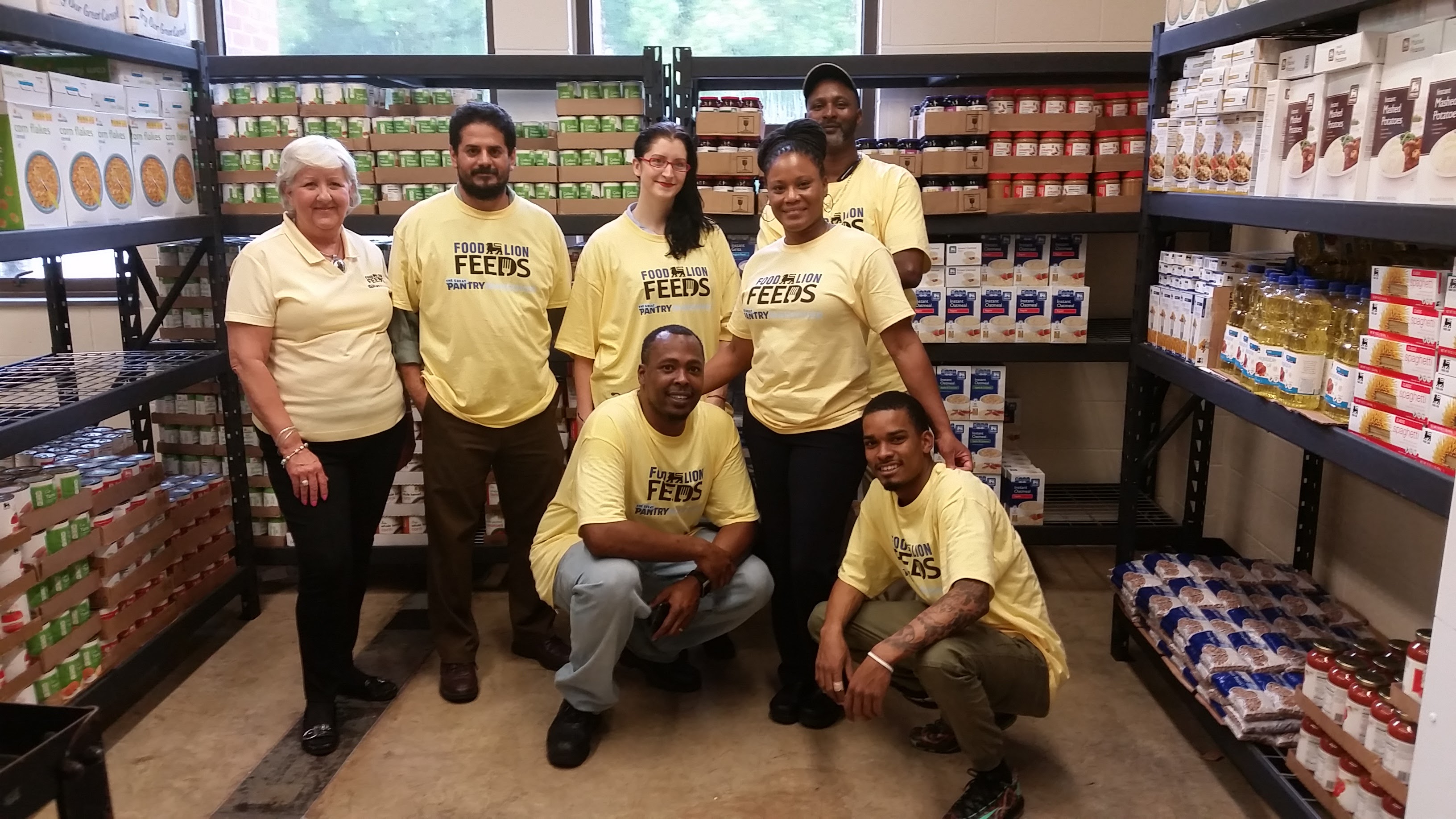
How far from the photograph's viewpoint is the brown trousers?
2975 millimetres

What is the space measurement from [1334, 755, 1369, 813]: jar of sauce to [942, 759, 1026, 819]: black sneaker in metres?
0.68

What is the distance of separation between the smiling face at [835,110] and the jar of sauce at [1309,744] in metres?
1.86

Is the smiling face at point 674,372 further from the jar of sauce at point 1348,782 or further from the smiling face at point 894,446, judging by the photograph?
the jar of sauce at point 1348,782

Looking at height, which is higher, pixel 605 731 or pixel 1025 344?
pixel 1025 344

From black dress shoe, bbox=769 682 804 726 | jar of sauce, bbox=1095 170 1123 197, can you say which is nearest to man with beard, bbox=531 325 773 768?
black dress shoe, bbox=769 682 804 726

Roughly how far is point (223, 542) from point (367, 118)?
160 centimetres

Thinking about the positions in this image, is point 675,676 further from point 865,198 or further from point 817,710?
point 865,198

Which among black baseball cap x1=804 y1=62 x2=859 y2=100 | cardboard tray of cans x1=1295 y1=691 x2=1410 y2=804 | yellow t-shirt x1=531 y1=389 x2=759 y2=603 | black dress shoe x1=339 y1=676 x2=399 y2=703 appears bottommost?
black dress shoe x1=339 y1=676 x2=399 y2=703

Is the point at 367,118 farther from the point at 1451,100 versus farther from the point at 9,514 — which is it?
the point at 1451,100

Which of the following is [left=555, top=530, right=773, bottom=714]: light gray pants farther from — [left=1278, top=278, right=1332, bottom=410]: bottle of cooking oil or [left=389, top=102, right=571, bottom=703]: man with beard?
[left=1278, top=278, right=1332, bottom=410]: bottle of cooking oil

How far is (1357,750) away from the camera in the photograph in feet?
6.64

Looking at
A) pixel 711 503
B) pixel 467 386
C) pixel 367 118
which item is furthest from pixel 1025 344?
pixel 367 118

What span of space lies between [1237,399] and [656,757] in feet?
5.86

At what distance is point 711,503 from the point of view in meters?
2.87
